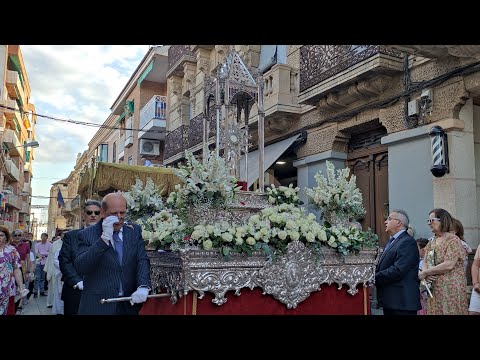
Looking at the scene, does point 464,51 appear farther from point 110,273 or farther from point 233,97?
point 110,273

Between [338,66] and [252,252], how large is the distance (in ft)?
20.3

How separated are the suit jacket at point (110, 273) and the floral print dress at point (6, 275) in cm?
256

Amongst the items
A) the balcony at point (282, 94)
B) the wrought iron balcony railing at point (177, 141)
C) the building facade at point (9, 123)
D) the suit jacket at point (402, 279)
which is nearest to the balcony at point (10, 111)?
the building facade at point (9, 123)

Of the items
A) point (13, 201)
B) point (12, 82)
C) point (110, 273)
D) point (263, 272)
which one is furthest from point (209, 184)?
point (13, 201)

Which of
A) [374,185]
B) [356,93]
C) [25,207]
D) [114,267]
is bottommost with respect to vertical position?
[114,267]

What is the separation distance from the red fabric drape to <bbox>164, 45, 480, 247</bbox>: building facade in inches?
121

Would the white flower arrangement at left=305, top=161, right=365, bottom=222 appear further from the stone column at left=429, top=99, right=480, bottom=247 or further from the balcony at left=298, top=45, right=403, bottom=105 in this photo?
the balcony at left=298, top=45, right=403, bottom=105

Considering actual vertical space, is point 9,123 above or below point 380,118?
above

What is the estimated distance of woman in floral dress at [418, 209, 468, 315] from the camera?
4.77 m

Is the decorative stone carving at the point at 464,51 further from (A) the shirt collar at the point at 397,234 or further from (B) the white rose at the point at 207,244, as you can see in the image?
(B) the white rose at the point at 207,244

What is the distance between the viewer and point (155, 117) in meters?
21.2
